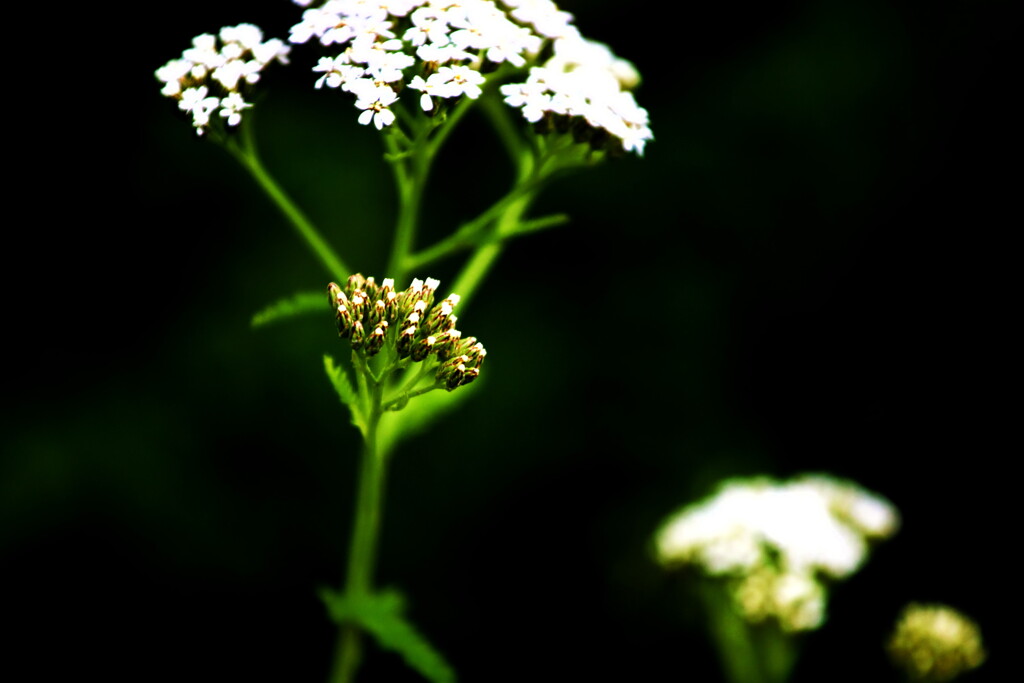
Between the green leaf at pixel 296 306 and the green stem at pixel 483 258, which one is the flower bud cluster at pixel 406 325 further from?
the green stem at pixel 483 258

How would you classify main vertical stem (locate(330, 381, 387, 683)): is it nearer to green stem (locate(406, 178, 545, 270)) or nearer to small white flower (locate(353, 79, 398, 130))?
green stem (locate(406, 178, 545, 270))

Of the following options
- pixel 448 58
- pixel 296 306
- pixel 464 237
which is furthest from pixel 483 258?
pixel 448 58

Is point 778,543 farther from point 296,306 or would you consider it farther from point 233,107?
point 233,107

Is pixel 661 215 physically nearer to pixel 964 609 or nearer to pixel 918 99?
pixel 918 99

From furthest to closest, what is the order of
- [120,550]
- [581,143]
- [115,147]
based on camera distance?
[115,147] → [120,550] → [581,143]

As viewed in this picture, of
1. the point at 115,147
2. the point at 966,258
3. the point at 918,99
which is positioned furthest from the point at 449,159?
the point at 966,258

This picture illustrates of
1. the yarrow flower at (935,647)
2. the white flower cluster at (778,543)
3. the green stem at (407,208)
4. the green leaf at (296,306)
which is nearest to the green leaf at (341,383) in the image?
the green leaf at (296,306)

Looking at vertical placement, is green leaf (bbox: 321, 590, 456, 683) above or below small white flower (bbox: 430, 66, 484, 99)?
below

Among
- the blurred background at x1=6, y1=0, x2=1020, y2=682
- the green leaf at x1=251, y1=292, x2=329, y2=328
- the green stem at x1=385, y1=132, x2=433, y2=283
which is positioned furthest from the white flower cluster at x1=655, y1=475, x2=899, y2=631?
the green leaf at x1=251, y1=292, x2=329, y2=328
